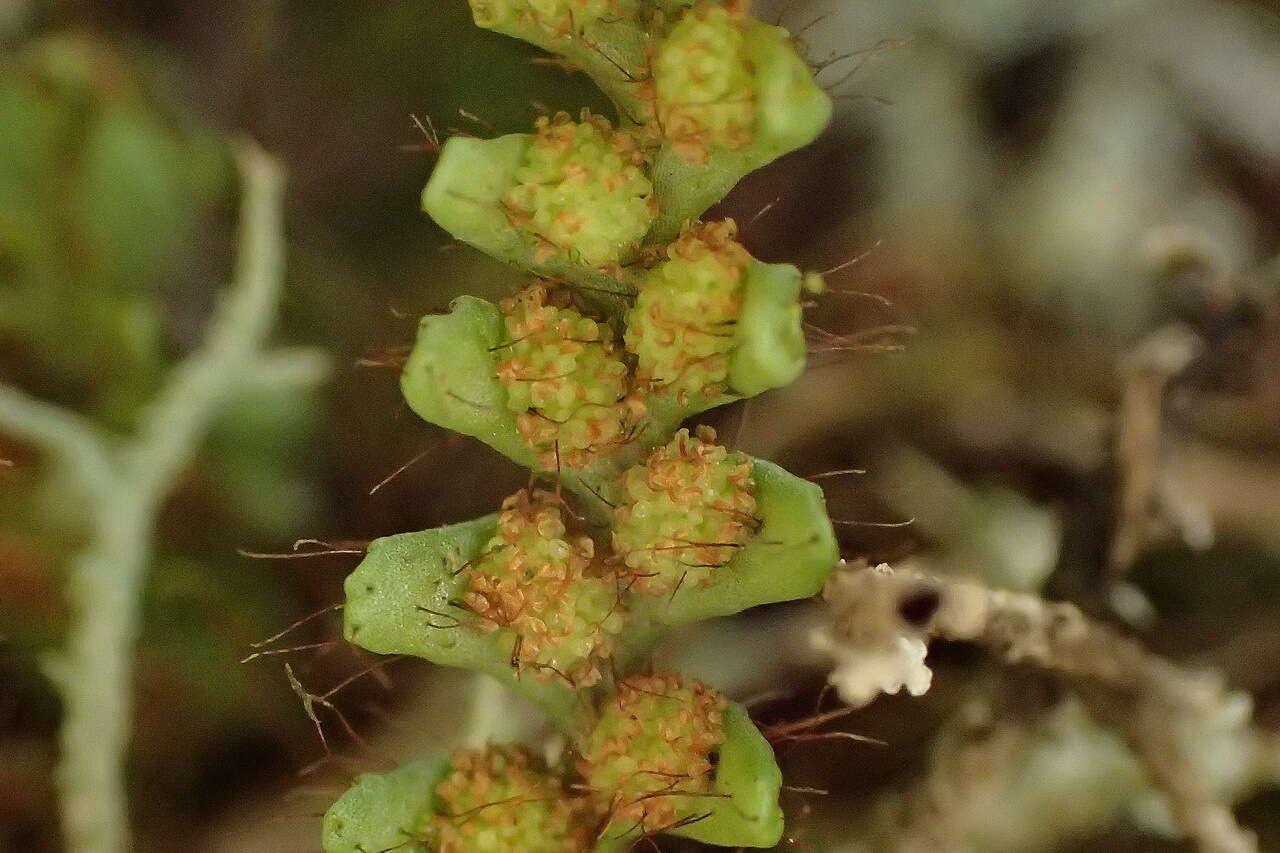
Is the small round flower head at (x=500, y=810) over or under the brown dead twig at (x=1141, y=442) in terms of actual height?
over

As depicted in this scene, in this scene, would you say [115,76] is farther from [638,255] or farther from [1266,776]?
[1266,776]

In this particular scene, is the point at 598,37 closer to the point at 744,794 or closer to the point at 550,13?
the point at 550,13

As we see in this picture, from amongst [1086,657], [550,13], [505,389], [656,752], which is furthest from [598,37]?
[1086,657]

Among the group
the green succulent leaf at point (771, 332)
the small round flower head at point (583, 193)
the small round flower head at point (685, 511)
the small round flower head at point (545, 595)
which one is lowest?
the small round flower head at point (545, 595)

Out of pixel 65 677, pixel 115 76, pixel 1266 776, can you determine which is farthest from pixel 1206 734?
pixel 115 76

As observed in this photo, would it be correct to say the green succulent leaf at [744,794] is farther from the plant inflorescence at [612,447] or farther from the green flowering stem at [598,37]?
the green flowering stem at [598,37]

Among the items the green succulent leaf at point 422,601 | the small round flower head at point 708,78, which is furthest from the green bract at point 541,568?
the small round flower head at point 708,78

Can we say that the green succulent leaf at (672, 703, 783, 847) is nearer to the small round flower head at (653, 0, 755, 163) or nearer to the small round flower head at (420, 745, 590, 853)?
the small round flower head at (420, 745, 590, 853)
